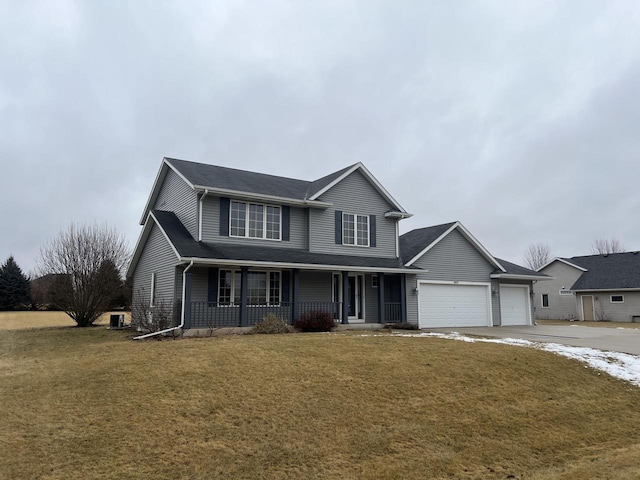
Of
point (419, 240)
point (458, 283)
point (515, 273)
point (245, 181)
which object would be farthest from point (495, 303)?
point (245, 181)

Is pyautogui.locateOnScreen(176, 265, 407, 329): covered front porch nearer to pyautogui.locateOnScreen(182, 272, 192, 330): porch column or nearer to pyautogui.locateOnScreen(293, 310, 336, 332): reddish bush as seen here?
pyautogui.locateOnScreen(182, 272, 192, 330): porch column

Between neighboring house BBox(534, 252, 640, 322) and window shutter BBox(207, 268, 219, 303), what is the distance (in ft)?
99.3

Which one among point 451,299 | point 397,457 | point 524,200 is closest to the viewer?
point 397,457

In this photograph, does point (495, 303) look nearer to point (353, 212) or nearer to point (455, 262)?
point (455, 262)

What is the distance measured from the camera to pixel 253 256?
54.5ft

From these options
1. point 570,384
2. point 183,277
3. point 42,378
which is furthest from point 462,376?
point 183,277

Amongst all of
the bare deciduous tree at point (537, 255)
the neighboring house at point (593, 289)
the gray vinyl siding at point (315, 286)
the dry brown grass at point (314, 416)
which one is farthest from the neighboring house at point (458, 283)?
the bare deciduous tree at point (537, 255)

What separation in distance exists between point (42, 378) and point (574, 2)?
65.1ft

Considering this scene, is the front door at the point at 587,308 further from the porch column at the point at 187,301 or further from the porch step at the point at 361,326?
the porch column at the point at 187,301

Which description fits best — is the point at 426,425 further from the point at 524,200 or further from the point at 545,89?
the point at 524,200

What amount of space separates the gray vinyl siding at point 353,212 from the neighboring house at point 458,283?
1.44 m

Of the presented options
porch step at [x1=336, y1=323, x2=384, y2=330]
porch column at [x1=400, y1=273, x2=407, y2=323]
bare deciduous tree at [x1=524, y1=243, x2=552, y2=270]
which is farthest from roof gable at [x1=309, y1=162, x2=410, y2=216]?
bare deciduous tree at [x1=524, y1=243, x2=552, y2=270]

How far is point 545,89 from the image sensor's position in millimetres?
22609

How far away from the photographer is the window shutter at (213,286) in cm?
1656
